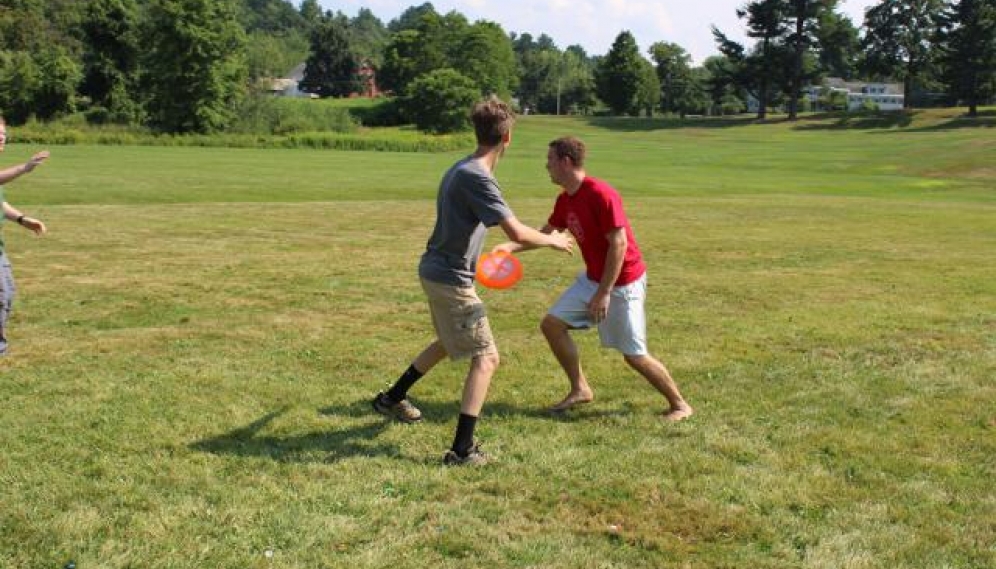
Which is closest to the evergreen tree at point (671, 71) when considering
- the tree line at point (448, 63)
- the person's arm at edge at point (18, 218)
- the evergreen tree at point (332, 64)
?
the tree line at point (448, 63)

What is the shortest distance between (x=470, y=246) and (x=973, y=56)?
89251 millimetres

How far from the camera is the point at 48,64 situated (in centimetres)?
7438

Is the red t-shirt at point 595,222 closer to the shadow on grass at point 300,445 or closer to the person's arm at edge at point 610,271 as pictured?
the person's arm at edge at point 610,271

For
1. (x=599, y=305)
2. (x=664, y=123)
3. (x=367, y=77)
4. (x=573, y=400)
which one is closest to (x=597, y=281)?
(x=599, y=305)

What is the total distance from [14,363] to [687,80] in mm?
117850

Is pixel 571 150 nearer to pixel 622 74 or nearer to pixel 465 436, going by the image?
pixel 465 436

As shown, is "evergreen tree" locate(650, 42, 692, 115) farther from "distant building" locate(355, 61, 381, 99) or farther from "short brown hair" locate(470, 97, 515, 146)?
"short brown hair" locate(470, 97, 515, 146)

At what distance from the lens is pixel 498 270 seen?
6.40 metres

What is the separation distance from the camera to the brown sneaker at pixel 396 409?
21.1 feet

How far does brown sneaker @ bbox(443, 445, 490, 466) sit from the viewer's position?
18.0 ft

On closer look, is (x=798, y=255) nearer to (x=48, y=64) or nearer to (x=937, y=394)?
(x=937, y=394)

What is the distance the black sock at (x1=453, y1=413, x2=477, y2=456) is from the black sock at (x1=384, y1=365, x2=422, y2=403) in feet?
3.14

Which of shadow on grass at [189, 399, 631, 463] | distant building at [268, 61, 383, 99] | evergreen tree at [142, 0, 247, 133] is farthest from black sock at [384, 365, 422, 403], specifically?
distant building at [268, 61, 383, 99]

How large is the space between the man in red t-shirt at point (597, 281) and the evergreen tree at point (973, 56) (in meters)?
86.5
